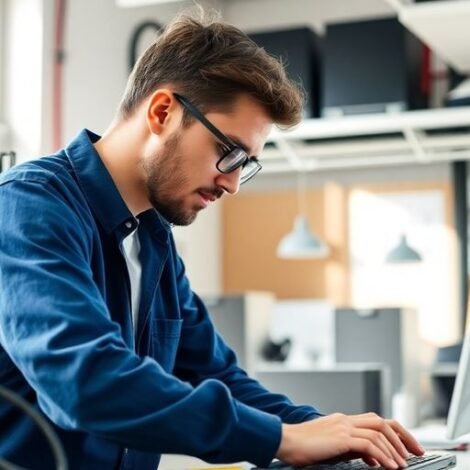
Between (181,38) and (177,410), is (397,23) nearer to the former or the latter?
(181,38)

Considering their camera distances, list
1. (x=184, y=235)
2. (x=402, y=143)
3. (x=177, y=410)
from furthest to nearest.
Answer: (x=184, y=235), (x=402, y=143), (x=177, y=410)

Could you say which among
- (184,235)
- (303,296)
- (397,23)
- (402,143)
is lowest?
(303,296)

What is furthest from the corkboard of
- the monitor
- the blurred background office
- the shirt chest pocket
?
the shirt chest pocket

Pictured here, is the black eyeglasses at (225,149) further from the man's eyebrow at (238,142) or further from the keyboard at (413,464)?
the keyboard at (413,464)

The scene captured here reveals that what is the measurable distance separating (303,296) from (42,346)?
4.80m

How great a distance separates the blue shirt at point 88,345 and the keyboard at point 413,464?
0.07 metres

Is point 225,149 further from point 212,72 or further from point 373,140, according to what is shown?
point 373,140

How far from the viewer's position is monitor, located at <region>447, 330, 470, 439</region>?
1.66 metres

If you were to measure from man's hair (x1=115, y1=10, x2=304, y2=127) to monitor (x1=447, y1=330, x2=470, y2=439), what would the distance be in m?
0.59

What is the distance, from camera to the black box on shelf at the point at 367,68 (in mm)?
4598

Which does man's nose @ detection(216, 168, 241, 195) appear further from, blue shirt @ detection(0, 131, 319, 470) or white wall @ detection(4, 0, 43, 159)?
white wall @ detection(4, 0, 43, 159)

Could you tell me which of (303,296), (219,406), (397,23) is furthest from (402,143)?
(219,406)

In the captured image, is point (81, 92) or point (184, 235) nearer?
point (81, 92)

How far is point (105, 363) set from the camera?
1026 millimetres
